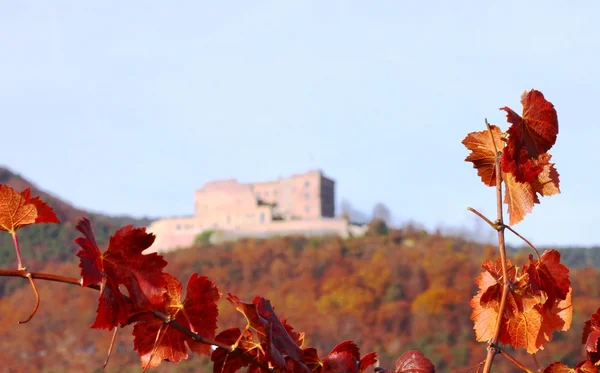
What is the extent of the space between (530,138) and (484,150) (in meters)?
0.05

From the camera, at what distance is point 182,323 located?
2.38ft

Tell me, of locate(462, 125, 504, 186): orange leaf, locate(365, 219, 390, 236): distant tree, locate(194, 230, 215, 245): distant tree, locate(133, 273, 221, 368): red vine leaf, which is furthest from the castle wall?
locate(133, 273, 221, 368): red vine leaf

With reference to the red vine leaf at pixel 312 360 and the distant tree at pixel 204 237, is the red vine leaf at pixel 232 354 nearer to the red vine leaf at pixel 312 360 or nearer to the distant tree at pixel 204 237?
the red vine leaf at pixel 312 360

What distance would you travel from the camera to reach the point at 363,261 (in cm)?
4331

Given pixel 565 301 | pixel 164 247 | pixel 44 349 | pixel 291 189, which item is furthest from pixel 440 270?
pixel 565 301

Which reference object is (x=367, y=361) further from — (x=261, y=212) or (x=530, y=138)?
(x=261, y=212)

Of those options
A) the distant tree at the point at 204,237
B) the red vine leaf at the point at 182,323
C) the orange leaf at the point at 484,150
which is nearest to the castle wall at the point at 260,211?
the distant tree at the point at 204,237

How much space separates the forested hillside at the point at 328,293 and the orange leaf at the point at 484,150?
37225 millimetres

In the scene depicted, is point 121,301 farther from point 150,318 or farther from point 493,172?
point 493,172

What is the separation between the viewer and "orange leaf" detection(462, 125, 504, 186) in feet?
2.71

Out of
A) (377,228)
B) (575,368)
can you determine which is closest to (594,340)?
(575,368)

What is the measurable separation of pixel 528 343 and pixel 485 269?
0.25 ft

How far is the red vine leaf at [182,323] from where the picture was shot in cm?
71

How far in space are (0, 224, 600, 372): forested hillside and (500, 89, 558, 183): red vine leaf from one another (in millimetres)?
37259
